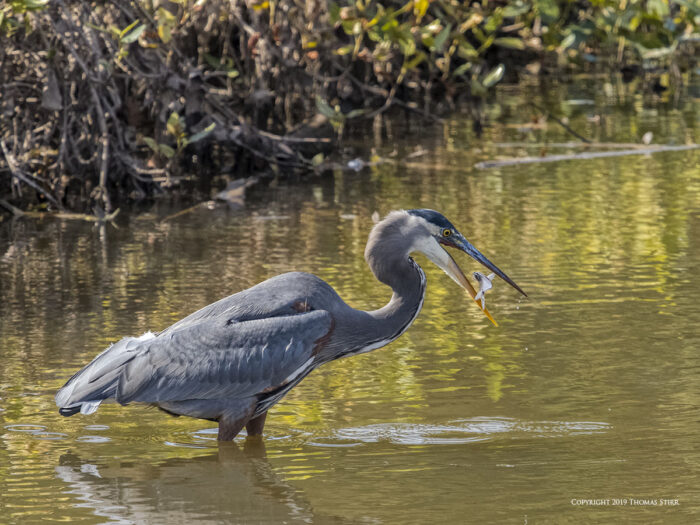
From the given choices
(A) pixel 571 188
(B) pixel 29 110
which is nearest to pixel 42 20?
(B) pixel 29 110

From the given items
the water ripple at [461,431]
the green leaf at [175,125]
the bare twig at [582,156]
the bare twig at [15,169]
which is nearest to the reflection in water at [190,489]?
the water ripple at [461,431]

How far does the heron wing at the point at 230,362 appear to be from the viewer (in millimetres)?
5598

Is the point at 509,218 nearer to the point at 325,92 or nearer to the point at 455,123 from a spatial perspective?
the point at 325,92

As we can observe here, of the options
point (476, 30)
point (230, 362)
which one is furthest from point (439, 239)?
point (476, 30)

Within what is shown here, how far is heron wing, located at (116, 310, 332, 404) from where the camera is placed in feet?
18.4

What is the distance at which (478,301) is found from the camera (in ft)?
20.4

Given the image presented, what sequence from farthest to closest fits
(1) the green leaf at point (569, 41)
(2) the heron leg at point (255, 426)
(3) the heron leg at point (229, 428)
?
1. (1) the green leaf at point (569, 41)
2. (2) the heron leg at point (255, 426)
3. (3) the heron leg at point (229, 428)

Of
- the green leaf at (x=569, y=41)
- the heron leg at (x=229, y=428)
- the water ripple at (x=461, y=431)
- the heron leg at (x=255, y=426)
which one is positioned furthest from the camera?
the green leaf at (x=569, y=41)

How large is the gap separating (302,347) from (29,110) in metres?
6.18

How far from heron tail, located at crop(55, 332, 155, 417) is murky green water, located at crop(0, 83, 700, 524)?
0.20 meters

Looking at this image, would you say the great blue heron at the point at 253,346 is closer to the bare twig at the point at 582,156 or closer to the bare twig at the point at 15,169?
the bare twig at the point at 15,169

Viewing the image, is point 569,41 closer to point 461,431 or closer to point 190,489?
point 461,431

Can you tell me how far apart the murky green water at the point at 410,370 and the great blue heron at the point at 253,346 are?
210 millimetres

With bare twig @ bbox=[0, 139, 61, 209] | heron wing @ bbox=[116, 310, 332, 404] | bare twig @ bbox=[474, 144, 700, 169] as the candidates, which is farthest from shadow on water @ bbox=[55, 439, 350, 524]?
bare twig @ bbox=[474, 144, 700, 169]
